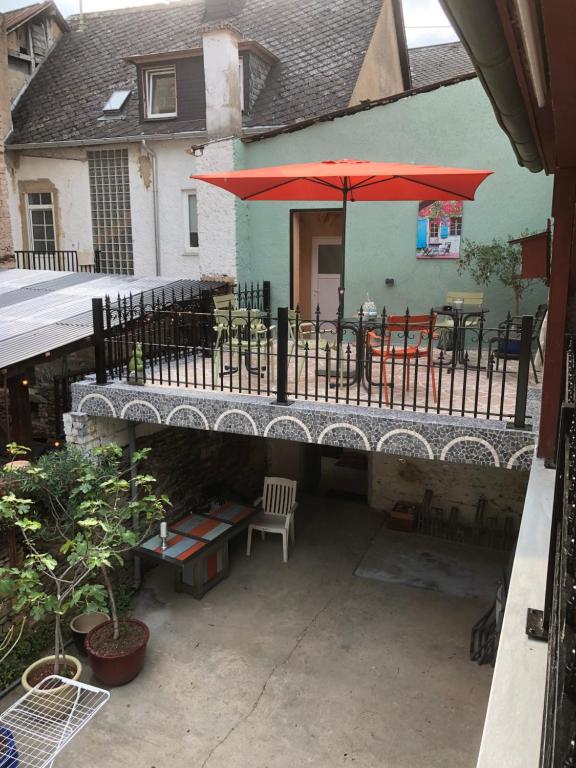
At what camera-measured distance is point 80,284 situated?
35.8 feet

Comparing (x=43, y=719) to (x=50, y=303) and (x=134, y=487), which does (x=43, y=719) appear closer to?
(x=134, y=487)

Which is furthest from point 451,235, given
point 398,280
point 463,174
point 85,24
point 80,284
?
point 85,24

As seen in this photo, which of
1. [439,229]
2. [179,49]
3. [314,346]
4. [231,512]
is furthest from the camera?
[179,49]

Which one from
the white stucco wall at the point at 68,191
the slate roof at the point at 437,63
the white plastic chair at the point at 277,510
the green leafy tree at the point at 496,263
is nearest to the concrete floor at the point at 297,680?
the white plastic chair at the point at 277,510

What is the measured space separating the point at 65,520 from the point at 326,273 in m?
7.66

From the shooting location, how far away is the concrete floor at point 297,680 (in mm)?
6059

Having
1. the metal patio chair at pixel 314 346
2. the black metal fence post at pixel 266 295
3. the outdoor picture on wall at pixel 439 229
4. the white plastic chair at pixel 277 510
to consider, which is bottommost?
the white plastic chair at pixel 277 510

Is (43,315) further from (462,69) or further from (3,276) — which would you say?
(462,69)

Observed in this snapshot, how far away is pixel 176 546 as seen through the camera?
27.9 feet

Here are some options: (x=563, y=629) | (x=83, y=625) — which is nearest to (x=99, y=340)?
(x=83, y=625)

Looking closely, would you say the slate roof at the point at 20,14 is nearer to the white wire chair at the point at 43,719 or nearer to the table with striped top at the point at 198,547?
the table with striped top at the point at 198,547

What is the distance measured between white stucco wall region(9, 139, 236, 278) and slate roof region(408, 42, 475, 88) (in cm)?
758

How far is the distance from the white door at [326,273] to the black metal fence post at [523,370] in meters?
6.86

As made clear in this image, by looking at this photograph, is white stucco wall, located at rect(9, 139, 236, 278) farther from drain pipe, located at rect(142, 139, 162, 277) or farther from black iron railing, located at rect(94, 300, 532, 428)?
black iron railing, located at rect(94, 300, 532, 428)
